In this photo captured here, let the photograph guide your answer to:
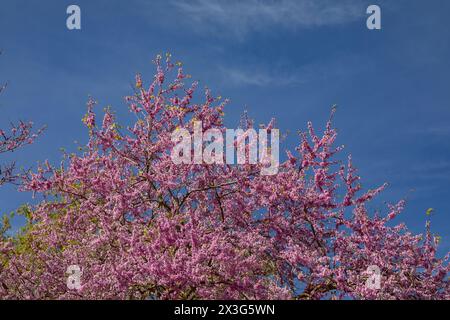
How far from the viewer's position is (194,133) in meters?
15.5

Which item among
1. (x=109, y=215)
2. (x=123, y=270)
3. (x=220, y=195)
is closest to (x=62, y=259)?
(x=109, y=215)

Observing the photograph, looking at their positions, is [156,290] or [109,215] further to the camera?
[109,215]

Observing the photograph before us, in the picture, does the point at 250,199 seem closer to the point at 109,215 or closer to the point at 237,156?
the point at 237,156

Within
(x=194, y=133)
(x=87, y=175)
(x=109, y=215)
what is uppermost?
(x=194, y=133)

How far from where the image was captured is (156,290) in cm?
1300

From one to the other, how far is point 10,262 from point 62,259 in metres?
1.70

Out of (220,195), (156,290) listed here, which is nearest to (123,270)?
(156,290)
